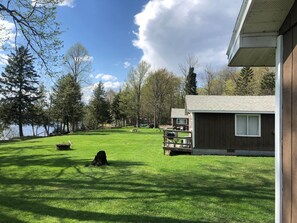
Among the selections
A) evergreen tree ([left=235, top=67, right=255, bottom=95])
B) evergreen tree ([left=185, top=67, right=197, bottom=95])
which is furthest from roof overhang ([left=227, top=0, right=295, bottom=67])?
evergreen tree ([left=185, top=67, right=197, bottom=95])

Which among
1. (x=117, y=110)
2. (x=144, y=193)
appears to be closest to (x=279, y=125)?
(x=144, y=193)

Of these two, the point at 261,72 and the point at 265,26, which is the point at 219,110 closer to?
the point at 265,26

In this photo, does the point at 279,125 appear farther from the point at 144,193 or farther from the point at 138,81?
the point at 138,81

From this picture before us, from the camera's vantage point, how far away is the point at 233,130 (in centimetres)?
1623

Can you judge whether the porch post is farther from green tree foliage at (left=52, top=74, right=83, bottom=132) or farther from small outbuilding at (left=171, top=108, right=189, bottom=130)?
small outbuilding at (left=171, top=108, right=189, bottom=130)

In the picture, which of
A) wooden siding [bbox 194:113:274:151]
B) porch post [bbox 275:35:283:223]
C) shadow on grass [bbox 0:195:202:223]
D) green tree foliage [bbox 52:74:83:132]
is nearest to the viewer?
porch post [bbox 275:35:283:223]

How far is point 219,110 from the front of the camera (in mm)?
16078

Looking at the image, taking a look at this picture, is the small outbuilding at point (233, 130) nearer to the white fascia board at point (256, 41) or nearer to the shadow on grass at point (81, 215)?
the shadow on grass at point (81, 215)

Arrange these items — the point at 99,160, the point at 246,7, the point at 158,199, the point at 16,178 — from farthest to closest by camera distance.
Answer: the point at 99,160, the point at 16,178, the point at 158,199, the point at 246,7

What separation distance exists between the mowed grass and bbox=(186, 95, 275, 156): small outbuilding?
402 cm

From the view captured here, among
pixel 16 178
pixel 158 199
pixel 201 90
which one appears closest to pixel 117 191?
pixel 158 199

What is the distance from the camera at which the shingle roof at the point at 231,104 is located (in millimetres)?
16125

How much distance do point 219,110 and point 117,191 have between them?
1012cm

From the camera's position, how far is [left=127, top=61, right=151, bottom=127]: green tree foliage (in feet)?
187
